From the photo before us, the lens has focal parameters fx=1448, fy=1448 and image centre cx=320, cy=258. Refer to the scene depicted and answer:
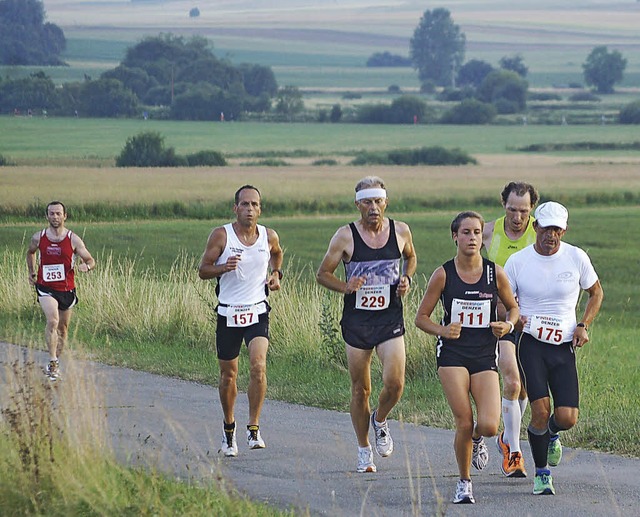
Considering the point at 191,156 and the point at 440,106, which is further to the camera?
the point at 440,106

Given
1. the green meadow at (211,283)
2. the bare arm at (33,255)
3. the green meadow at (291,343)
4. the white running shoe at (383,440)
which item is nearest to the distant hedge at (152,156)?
the green meadow at (211,283)

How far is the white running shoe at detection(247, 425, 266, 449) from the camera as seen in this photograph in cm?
1038

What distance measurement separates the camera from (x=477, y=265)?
28.6 ft

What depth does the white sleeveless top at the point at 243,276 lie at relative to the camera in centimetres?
1013

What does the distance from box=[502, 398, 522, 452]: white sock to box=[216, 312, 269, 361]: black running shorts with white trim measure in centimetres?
183

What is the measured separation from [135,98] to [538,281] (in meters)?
145

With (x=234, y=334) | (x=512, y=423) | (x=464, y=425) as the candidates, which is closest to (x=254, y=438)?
(x=234, y=334)

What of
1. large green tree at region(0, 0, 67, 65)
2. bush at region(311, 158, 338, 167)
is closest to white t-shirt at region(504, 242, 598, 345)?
bush at region(311, 158, 338, 167)

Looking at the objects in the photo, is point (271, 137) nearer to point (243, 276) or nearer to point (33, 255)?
point (33, 255)

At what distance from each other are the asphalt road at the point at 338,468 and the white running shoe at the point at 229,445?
0.19 ft

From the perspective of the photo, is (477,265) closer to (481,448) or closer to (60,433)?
(481,448)

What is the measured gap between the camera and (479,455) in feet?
30.9

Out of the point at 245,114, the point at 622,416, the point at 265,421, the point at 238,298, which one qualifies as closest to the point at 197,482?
the point at 238,298

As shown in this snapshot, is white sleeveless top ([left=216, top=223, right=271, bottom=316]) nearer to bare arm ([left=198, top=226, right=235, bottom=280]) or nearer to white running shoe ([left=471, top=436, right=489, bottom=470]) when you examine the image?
bare arm ([left=198, top=226, right=235, bottom=280])
